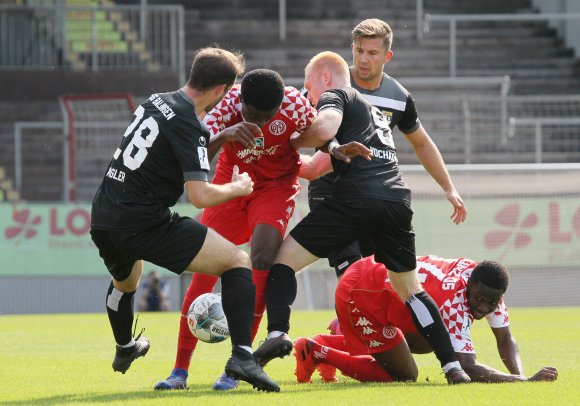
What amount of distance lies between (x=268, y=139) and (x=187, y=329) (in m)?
1.38

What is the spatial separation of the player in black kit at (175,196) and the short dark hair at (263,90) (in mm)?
227

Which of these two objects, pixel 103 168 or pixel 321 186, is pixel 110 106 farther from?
pixel 321 186

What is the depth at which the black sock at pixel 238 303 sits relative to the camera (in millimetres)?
6770

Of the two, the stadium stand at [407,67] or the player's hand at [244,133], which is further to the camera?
the stadium stand at [407,67]

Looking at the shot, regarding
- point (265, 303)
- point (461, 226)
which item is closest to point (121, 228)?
point (265, 303)

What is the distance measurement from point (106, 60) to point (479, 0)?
9.75 metres

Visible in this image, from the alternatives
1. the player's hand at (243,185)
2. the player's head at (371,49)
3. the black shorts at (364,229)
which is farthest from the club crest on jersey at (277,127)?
the player's head at (371,49)

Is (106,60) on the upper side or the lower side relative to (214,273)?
upper

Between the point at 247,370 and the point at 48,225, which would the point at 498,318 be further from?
the point at 48,225

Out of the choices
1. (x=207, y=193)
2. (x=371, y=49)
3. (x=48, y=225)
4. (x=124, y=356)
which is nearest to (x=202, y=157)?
(x=207, y=193)

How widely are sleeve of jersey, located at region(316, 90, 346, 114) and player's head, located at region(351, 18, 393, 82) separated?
132 cm

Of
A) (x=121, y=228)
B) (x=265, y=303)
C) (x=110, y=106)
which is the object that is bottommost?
(x=265, y=303)

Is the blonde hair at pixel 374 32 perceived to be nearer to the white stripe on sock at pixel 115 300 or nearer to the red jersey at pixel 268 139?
the red jersey at pixel 268 139

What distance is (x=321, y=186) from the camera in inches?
351
